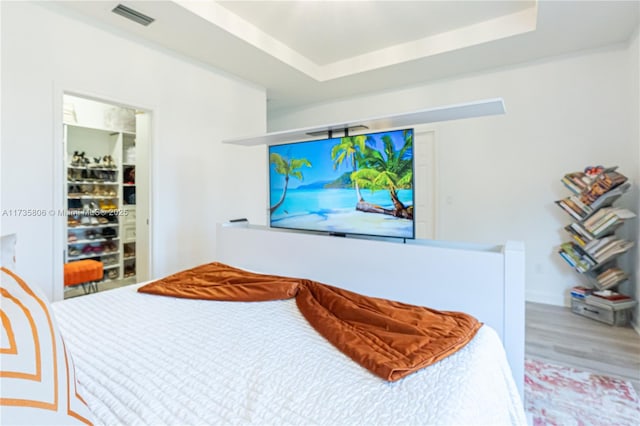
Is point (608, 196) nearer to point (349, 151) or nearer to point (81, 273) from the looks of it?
point (349, 151)

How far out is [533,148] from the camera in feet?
12.5

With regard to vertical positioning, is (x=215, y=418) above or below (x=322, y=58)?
below

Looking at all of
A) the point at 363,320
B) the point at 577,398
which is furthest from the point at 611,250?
the point at 363,320

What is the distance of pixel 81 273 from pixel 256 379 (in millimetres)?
3413

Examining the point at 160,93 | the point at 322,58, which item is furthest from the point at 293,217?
the point at 322,58

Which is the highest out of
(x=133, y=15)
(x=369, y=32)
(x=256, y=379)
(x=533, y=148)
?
(x=369, y=32)

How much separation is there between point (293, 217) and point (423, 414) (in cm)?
185

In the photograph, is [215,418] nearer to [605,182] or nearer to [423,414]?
[423,414]

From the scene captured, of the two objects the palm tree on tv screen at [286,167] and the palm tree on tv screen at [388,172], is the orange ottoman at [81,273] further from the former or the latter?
the palm tree on tv screen at [388,172]

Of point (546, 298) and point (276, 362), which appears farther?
point (546, 298)

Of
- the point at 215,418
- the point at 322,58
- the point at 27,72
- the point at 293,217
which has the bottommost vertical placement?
the point at 215,418

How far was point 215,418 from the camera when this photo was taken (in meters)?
0.83

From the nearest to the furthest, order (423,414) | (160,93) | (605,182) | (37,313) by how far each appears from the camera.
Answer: (37,313) → (423,414) → (605,182) → (160,93)

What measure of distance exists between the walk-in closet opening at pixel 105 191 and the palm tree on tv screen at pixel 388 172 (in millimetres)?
2914
